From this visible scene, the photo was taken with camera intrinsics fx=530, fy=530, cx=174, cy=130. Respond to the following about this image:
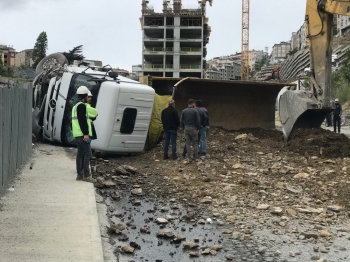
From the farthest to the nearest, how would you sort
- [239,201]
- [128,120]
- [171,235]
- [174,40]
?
1. [174,40]
2. [128,120]
3. [239,201]
4. [171,235]

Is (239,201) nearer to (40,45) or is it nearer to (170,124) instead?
(170,124)

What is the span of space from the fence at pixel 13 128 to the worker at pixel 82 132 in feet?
3.64

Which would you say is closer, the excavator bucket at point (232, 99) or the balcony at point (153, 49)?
the excavator bucket at point (232, 99)

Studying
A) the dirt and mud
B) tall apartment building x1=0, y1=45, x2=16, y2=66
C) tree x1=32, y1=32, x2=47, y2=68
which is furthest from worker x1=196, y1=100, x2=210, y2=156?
tall apartment building x1=0, y1=45, x2=16, y2=66

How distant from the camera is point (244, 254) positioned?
239 inches

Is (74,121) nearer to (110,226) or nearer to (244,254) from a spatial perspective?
(110,226)

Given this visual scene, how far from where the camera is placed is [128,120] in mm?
12859

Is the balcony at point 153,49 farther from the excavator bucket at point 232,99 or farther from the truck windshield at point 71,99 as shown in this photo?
the truck windshield at point 71,99

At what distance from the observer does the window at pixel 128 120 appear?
12781 millimetres

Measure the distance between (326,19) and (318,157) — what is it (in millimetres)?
3545

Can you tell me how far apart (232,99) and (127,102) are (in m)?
5.62

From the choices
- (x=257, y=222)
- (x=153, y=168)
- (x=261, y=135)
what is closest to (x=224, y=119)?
(x=261, y=135)

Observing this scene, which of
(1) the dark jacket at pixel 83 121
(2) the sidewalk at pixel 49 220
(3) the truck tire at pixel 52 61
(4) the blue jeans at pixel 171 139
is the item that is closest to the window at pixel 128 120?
(4) the blue jeans at pixel 171 139

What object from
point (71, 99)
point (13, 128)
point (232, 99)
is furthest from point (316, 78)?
point (13, 128)
